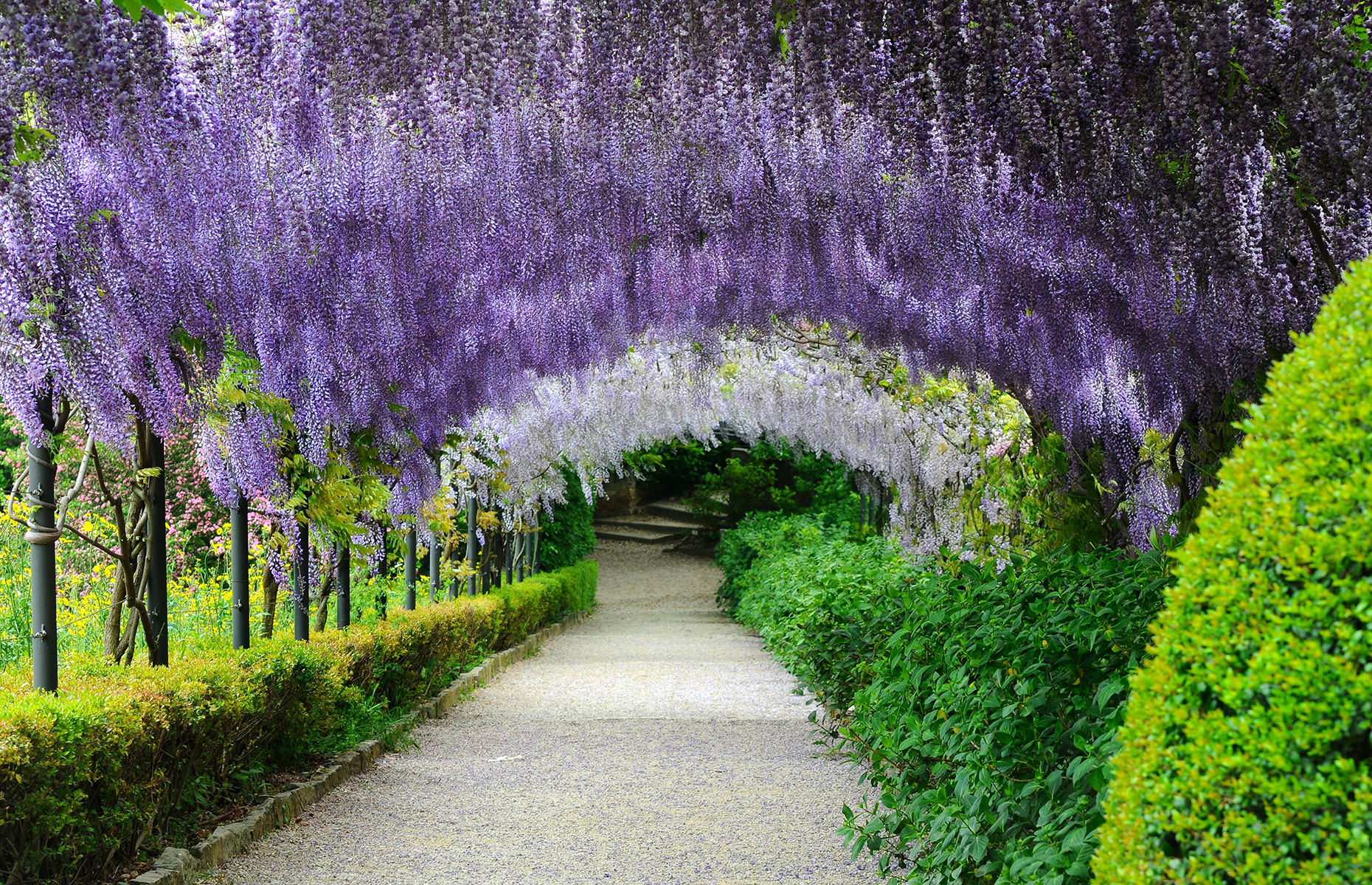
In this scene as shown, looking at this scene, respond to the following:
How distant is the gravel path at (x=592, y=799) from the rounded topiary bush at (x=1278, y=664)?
108 inches

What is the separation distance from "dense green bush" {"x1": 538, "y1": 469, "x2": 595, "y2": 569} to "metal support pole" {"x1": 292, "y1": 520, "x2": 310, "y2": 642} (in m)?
10.4

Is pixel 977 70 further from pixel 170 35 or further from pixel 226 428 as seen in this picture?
pixel 226 428

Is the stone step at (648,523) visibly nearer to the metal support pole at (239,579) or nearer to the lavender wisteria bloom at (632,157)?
the metal support pole at (239,579)

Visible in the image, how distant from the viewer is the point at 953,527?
9.49 meters

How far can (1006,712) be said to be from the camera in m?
2.34

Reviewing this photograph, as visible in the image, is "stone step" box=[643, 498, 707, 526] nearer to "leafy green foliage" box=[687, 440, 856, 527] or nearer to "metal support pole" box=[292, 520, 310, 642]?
"leafy green foliage" box=[687, 440, 856, 527]

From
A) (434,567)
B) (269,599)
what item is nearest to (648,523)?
(434,567)

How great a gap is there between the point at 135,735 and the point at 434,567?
620 cm

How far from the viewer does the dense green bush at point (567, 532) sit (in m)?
17.0

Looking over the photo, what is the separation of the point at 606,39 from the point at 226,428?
1911mm

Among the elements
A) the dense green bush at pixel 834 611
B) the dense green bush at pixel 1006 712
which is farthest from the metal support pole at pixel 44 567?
the dense green bush at pixel 834 611

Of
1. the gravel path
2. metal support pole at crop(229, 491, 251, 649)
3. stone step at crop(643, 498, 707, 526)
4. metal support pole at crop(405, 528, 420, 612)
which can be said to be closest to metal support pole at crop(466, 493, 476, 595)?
the gravel path

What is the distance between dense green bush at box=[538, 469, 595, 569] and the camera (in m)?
17.0

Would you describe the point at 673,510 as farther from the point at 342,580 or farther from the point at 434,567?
the point at 342,580
